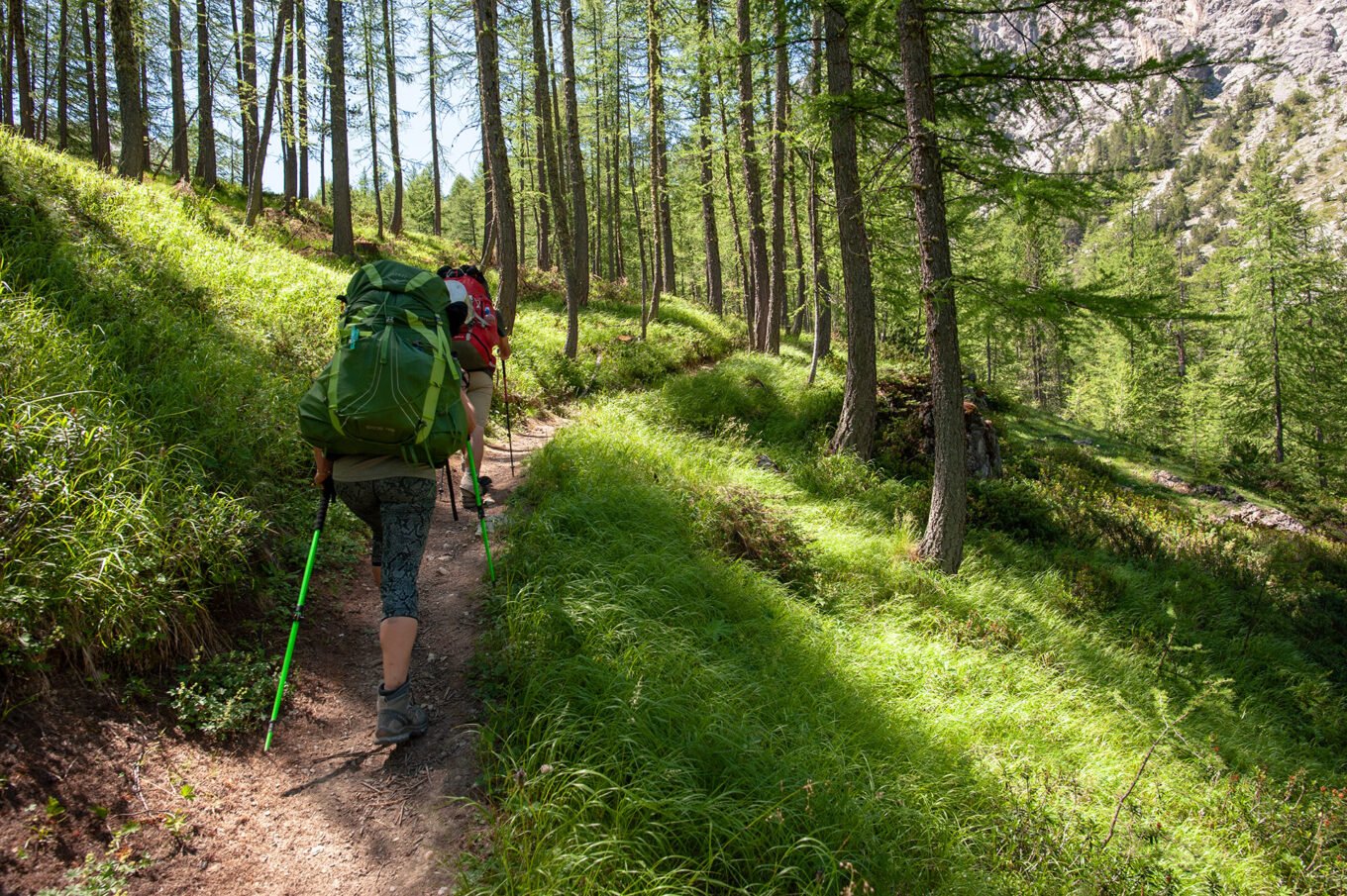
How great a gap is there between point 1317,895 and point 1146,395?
37.6 metres

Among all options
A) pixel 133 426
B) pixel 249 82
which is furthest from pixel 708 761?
pixel 249 82

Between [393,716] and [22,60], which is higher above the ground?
[22,60]

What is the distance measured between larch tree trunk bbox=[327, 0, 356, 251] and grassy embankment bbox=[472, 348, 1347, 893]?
33.5 ft

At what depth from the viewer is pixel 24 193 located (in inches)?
233

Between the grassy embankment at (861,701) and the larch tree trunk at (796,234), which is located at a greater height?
the larch tree trunk at (796,234)

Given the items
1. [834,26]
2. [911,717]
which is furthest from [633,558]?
[834,26]

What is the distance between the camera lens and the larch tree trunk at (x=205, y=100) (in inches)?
570

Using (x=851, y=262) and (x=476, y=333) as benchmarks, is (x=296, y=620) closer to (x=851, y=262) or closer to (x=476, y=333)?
Answer: (x=476, y=333)

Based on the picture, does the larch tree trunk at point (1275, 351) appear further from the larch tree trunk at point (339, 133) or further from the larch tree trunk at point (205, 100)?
the larch tree trunk at point (205, 100)

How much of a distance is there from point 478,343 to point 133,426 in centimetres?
246

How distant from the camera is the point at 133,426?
12.7 ft

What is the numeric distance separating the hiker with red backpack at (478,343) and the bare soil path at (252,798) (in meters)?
2.31

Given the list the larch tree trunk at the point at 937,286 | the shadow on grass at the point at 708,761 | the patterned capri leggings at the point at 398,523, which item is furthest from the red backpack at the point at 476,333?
the larch tree trunk at the point at 937,286

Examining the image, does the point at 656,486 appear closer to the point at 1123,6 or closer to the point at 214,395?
the point at 214,395
